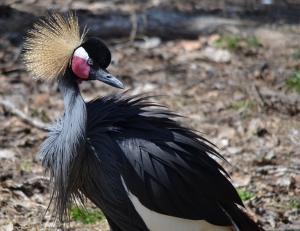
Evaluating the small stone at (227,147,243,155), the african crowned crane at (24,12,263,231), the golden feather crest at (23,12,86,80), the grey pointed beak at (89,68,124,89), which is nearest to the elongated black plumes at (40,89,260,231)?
the african crowned crane at (24,12,263,231)

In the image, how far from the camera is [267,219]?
348cm

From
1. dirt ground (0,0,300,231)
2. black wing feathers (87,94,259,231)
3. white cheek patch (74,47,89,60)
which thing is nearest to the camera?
black wing feathers (87,94,259,231)

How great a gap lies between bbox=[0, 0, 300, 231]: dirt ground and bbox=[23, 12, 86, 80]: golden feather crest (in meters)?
0.68

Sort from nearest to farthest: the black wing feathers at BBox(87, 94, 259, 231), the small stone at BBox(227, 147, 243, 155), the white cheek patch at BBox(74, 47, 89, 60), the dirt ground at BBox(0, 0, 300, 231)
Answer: the black wing feathers at BBox(87, 94, 259, 231)
the white cheek patch at BBox(74, 47, 89, 60)
the dirt ground at BBox(0, 0, 300, 231)
the small stone at BBox(227, 147, 243, 155)

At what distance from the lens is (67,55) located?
9.49 feet

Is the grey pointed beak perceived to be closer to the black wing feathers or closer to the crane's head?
the crane's head

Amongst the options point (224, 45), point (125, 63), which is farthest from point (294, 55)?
point (125, 63)

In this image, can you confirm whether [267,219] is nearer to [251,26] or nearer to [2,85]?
[2,85]

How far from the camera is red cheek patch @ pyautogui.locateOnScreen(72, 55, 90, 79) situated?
285 centimetres

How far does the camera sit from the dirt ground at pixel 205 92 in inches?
143

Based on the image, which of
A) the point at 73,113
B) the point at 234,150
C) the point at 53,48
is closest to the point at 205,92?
the point at 234,150

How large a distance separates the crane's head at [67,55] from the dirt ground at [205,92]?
704 mm

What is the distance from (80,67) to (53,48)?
0.22m

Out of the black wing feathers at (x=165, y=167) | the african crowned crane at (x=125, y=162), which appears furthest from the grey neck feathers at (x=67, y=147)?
the black wing feathers at (x=165, y=167)
